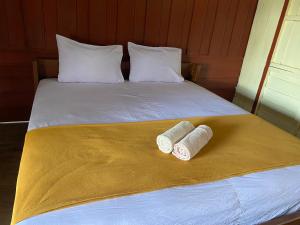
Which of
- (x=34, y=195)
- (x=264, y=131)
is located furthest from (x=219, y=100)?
(x=34, y=195)

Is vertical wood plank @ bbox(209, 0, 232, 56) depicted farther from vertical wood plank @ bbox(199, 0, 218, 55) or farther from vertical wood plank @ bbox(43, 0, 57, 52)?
vertical wood plank @ bbox(43, 0, 57, 52)

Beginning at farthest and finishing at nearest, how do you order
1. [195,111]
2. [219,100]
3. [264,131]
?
[219,100] → [195,111] → [264,131]

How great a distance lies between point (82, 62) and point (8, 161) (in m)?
1.02

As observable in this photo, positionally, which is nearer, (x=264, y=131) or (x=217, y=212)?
(x=217, y=212)

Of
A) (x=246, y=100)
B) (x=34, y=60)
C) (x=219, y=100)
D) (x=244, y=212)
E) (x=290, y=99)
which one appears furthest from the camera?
(x=246, y=100)

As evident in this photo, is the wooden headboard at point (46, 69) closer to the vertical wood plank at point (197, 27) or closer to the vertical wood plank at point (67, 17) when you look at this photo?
the vertical wood plank at point (67, 17)

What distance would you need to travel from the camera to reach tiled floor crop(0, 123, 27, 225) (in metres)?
1.55

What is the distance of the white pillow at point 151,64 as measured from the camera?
2.39 m

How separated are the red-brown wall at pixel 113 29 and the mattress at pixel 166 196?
675 millimetres

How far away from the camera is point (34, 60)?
228 centimetres

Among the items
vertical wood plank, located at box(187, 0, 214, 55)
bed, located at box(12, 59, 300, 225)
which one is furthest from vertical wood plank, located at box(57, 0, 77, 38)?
vertical wood plank, located at box(187, 0, 214, 55)

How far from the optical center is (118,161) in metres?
1.11

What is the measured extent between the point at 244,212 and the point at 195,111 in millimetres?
914

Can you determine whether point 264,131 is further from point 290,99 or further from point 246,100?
point 246,100
